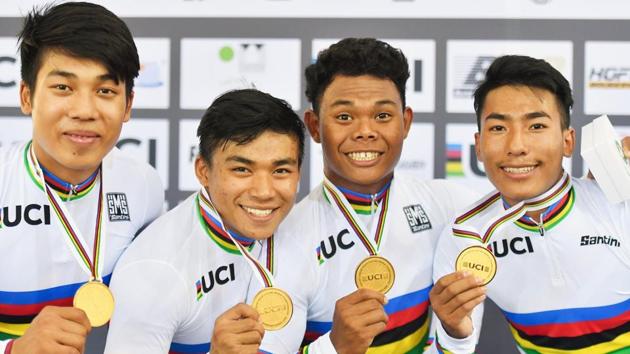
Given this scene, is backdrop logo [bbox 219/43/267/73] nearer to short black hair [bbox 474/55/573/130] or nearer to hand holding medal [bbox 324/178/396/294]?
hand holding medal [bbox 324/178/396/294]

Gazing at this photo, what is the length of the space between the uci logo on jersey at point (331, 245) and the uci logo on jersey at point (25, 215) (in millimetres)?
893

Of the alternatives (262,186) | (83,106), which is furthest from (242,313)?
(83,106)

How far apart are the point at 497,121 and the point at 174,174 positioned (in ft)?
5.32

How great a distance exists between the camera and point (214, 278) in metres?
2.10

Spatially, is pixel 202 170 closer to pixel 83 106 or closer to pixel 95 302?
pixel 83 106

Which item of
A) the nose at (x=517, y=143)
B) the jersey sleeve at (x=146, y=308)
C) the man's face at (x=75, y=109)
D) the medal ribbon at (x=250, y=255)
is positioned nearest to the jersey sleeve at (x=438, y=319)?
the nose at (x=517, y=143)

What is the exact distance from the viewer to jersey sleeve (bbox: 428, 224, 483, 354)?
2.16 meters

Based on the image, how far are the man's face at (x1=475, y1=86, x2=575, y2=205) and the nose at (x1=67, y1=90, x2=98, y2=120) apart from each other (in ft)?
4.11

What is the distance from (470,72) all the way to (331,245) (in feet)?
4.03

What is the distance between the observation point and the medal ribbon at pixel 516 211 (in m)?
2.16

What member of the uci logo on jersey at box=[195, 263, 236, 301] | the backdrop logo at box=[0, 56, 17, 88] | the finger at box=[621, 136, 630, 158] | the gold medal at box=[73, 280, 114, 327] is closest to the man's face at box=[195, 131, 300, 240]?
the uci logo on jersey at box=[195, 263, 236, 301]

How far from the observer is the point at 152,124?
→ 3.18 m

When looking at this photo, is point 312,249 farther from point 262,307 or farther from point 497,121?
point 497,121

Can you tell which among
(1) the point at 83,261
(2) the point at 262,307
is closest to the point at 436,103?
(2) the point at 262,307
